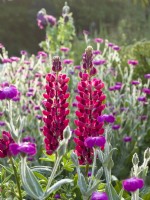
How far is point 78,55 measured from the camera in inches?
453

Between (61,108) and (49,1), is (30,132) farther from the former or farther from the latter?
(49,1)

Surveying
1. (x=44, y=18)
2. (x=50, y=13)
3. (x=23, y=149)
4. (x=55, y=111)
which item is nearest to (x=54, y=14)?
(x=50, y=13)

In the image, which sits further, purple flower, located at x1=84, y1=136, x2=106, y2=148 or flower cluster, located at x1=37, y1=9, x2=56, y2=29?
flower cluster, located at x1=37, y1=9, x2=56, y2=29

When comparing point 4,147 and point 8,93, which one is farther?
point 8,93

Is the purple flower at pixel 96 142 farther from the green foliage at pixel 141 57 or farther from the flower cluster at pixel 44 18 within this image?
the flower cluster at pixel 44 18

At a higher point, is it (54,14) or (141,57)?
(54,14)

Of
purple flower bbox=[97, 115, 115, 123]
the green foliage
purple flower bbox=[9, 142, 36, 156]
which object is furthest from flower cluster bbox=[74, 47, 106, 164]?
the green foliage

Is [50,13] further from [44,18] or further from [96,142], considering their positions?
[96,142]

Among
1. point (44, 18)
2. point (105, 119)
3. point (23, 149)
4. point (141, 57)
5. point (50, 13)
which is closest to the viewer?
point (23, 149)

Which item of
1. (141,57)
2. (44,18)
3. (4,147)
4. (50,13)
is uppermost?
(50,13)

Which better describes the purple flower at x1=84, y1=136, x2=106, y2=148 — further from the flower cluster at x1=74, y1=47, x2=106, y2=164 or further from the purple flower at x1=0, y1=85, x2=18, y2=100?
the purple flower at x1=0, y1=85, x2=18, y2=100

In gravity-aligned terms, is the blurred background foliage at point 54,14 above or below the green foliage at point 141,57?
above

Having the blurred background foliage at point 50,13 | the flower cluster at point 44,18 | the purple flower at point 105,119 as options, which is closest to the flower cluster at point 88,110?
the purple flower at point 105,119

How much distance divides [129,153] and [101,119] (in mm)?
2231
